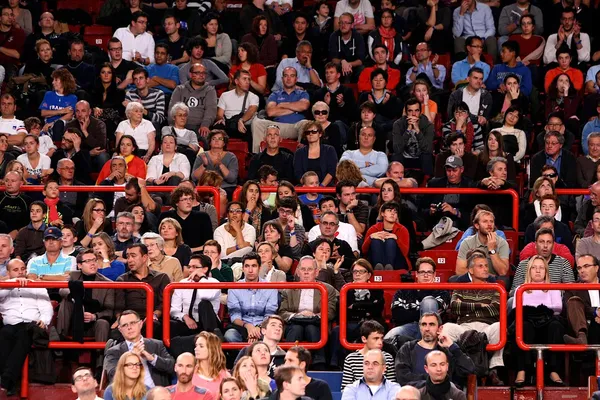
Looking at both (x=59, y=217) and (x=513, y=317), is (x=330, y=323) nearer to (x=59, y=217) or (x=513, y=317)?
(x=513, y=317)

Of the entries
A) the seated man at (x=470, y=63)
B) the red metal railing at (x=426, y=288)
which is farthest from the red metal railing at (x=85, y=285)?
the seated man at (x=470, y=63)

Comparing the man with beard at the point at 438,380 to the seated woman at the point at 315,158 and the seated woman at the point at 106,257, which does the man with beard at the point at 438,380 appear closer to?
the seated woman at the point at 106,257

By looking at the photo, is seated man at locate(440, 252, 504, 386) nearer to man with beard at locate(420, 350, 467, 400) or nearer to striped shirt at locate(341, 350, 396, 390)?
striped shirt at locate(341, 350, 396, 390)

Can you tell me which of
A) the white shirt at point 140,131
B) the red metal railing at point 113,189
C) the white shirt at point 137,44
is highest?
the white shirt at point 137,44

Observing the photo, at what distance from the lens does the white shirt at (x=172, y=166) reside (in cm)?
1692

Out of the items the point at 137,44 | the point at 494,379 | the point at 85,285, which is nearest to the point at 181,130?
the point at 137,44

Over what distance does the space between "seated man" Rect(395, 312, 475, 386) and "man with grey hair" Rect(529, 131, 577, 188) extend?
427 centimetres

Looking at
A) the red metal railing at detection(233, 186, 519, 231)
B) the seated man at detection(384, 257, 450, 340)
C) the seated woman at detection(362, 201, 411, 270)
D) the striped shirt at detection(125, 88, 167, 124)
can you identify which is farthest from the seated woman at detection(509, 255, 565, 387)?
the striped shirt at detection(125, 88, 167, 124)

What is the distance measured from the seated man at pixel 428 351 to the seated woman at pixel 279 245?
2.17 meters

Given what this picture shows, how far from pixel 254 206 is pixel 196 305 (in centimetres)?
225

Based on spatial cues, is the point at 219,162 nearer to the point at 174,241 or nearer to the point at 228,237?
the point at 228,237

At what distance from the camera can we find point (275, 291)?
13961 millimetres

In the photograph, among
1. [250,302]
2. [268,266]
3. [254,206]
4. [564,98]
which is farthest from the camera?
[564,98]

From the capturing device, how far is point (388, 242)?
15156 millimetres
